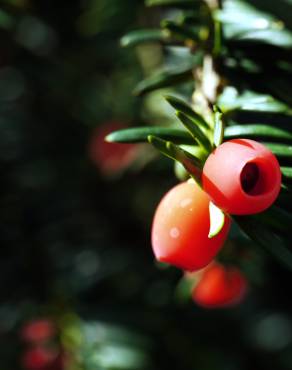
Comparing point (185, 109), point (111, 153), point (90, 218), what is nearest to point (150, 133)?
point (185, 109)

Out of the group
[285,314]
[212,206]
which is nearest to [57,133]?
[285,314]

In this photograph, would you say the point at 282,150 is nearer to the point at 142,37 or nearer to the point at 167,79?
the point at 167,79

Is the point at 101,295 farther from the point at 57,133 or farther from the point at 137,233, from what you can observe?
the point at 57,133

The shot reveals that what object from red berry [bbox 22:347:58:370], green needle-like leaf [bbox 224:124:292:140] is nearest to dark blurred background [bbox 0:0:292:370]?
red berry [bbox 22:347:58:370]

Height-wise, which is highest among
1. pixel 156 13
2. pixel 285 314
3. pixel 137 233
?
pixel 156 13

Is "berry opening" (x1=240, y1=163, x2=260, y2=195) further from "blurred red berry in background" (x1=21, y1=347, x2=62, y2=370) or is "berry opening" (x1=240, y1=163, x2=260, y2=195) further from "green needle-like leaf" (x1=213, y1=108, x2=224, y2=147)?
"blurred red berry in background" (x1=21, y1=347, x2=62, y2=370)

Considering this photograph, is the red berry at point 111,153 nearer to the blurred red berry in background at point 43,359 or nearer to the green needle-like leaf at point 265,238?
the blurred red berry in background at point 43,359
